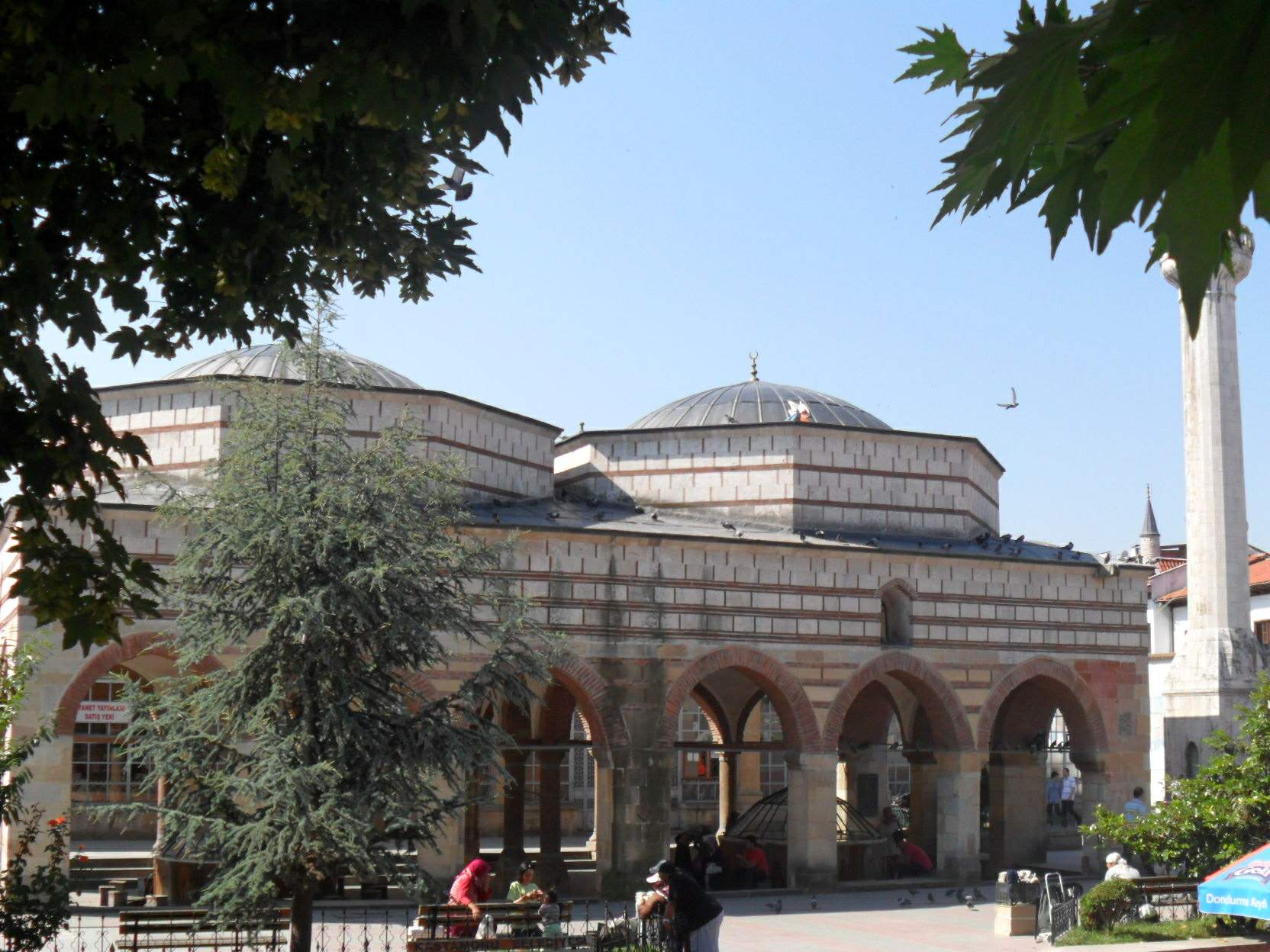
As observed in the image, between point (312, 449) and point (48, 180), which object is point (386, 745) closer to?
point (312, 449)

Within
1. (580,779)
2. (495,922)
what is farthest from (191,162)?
(580,779)

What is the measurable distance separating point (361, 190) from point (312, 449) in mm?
5859

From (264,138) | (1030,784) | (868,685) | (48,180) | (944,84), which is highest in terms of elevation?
(264,138)

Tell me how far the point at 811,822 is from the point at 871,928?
3101 millimetres

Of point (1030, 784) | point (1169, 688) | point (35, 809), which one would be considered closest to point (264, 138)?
point (35, 809)

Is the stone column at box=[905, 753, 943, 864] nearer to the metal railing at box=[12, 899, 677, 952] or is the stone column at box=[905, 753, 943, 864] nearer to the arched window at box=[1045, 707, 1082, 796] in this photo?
the arched window at box=[1045, 707, 1082, 796]

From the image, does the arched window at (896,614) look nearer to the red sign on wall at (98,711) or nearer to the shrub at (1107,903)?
the shrub at (1107,903)

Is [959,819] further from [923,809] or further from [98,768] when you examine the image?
[98,768]

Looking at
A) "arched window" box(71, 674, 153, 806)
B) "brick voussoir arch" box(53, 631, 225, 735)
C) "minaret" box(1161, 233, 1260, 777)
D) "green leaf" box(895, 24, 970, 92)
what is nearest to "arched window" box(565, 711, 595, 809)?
"arched window" box(71, 674, 153, 806)

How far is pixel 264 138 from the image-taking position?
5.95 metres

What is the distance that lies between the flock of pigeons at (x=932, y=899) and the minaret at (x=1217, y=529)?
22.7ft

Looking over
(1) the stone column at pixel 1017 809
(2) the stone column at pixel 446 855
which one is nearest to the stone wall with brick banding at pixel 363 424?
(2) the stone column at pixel 446 855

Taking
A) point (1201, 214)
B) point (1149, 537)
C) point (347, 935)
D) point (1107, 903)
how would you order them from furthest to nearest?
1. point (1149, 537)
2. point (347, 935)
3. point (1107, 903)
4. point (1201, 214)

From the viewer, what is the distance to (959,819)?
67.6ft
